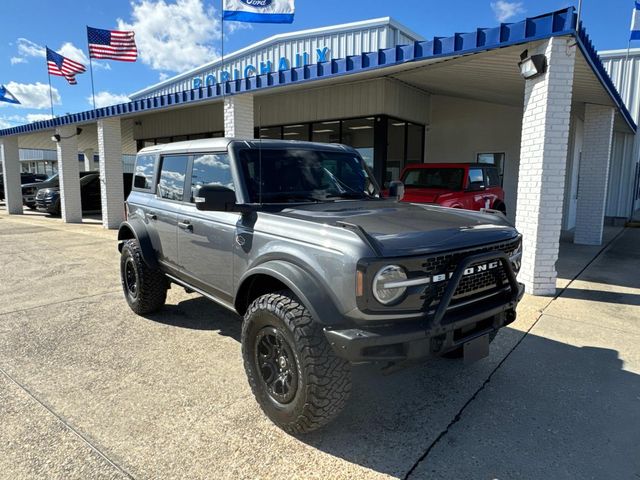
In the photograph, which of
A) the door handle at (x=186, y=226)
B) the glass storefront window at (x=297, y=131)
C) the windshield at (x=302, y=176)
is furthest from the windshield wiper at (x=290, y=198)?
the glass storefront window at (x=297, y=131)

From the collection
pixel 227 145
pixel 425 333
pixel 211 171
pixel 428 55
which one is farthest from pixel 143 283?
pixel 428 55

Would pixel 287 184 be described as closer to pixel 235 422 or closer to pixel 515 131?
pixel 235 422

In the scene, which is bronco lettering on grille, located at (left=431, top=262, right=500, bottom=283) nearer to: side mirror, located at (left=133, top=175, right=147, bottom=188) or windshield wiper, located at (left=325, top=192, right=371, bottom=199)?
windshield wiper, located at (left=325, top=192, right=371, bottom=199)

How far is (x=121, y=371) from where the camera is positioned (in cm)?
355

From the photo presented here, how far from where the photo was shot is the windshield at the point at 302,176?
136 inches

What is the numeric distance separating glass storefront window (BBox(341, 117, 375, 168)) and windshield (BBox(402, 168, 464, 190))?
243 cm

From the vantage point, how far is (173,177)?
14.3ft

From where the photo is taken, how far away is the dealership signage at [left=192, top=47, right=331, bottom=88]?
15516mm

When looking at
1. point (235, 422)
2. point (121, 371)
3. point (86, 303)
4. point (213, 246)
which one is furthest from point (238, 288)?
point (86, 303)

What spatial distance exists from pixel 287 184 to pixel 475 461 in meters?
2.35

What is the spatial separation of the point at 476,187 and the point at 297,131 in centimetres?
674

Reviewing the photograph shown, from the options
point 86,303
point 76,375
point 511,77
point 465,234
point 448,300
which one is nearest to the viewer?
point 448,300

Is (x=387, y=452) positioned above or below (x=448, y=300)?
below

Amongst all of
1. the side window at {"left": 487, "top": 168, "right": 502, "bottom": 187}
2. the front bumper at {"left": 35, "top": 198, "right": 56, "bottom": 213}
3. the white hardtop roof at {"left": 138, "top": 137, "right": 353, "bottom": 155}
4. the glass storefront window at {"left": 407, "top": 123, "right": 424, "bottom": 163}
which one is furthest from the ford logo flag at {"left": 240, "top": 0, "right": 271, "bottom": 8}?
the front bumper at {"left": 35, "top": 198, "right": 56, "bottom": 213}
